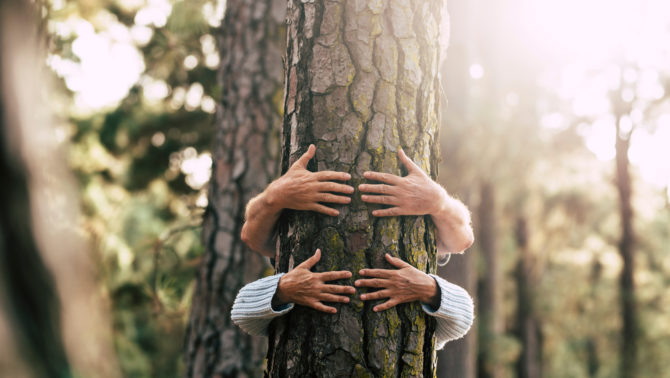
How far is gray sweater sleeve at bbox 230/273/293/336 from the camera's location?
1.96 meters

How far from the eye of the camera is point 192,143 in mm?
6859

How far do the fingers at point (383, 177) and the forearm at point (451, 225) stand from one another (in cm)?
21

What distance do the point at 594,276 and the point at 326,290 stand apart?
2023cm

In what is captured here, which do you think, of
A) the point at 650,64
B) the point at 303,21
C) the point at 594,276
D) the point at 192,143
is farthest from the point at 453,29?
the point at 594,276

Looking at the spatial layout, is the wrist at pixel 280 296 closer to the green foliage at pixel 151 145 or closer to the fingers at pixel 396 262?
the fingers at pixel 396 262

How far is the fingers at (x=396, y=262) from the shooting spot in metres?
1.91

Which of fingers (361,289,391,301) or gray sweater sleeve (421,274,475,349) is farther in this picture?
gray sweater sleeve (421,274,475,349)

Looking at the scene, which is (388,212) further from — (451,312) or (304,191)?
(451,312)

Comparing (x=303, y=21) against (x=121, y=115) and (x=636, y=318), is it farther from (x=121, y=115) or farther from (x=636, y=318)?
(x=636, y=318)

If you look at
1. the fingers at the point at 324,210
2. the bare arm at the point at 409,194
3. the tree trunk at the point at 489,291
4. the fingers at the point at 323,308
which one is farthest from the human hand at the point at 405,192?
the tree trunk at the point at 489,291

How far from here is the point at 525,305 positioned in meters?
18.2

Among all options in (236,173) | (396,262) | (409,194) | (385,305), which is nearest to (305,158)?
(409,194)

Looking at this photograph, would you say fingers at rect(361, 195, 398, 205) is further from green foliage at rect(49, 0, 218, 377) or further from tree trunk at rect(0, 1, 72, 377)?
green foliage at rect(49, 0, 218, 377)

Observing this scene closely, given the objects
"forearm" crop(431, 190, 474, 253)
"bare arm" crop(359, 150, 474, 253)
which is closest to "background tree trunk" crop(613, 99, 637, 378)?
"forearm" crop(431, 190, 474, 253)
